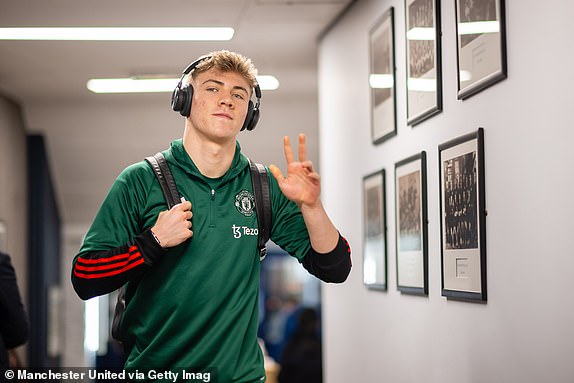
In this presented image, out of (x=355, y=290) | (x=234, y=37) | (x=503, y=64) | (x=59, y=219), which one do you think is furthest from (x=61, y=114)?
(x=503, y=64)

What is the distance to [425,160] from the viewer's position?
4.25 metres

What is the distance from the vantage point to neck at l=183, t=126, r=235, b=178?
9.09 ft

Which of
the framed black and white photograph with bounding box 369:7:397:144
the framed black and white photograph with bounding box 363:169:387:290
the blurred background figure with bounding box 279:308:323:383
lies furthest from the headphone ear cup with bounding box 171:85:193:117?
the blurred background figure with bounding box 279:308:323:383

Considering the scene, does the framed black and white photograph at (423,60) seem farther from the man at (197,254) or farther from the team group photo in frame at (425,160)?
the man at (197,254)

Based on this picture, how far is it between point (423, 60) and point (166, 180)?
6.12 feet

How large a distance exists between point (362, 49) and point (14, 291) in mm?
2458

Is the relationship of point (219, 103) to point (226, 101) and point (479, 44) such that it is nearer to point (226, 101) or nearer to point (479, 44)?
point (226, 101)

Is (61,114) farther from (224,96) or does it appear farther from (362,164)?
(224,96)

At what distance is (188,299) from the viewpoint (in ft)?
8.64

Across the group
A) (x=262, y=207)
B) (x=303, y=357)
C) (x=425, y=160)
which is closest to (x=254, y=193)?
(x=262, y=207)

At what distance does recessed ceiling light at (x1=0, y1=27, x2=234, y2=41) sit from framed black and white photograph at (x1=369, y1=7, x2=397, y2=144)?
Result: 1638 millimetres

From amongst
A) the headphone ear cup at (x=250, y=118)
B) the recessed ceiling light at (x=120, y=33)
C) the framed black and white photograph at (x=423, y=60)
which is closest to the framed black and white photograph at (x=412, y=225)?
the framed black and white photograph at (x=423, y=60)

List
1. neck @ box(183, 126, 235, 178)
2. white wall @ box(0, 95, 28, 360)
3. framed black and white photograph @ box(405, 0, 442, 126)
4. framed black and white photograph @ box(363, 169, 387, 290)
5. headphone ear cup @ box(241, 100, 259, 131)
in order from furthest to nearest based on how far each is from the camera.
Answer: white wall @ box(0, 95, 28, 360) → framed black and white photograph @ box(363, 169, 387, 290) → framed black and white photograph @ box(405, 0, 442, 126) → headphone ear cup @ box(241, 100, 259, 131) → neck @ box(183, 126, 235, 178)

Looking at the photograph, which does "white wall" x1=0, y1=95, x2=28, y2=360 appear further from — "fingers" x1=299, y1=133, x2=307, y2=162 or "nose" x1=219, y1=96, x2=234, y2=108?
"fingers" x1=299, y1=133, x2=307, y2=162
